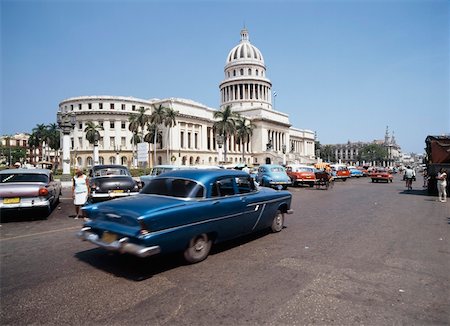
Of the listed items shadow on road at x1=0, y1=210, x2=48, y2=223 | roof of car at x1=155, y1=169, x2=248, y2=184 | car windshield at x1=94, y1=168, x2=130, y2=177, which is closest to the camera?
roof of car at x1=155, y1=169, x2=248, y2=184

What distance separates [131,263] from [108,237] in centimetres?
70

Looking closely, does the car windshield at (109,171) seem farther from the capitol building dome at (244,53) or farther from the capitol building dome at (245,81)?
the capitol building dome at (244,53)

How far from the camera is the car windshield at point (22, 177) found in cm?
996

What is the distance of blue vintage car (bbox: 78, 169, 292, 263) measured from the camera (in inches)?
177

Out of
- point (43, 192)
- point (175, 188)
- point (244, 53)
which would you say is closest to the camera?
point (175, 188)

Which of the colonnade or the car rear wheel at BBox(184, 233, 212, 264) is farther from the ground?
the colonnade

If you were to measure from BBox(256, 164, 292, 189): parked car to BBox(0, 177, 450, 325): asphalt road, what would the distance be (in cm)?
1228

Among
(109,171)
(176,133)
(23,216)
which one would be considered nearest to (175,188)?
(23,216)

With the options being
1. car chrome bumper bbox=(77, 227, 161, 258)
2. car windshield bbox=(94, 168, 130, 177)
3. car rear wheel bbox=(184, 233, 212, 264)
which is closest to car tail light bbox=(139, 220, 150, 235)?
car chrome bumper bbox=(77, 227, 161, 258)

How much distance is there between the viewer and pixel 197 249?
5.24 m

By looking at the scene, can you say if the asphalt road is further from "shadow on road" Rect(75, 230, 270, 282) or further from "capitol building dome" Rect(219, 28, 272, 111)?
"capitol building dome" Rect(219, 28, 272, 111)

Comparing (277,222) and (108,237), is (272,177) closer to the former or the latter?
(277,222)

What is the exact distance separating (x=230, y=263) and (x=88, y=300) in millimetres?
2315

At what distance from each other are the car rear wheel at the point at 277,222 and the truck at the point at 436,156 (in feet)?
43.9
